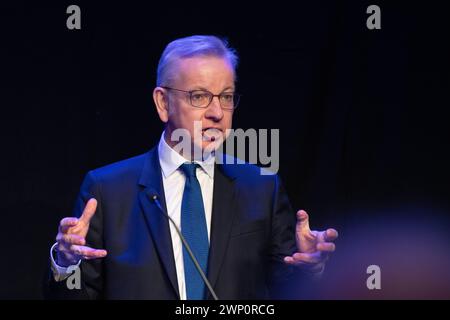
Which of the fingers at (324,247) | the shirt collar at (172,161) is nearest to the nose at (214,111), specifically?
the shirt collar at (172,161)

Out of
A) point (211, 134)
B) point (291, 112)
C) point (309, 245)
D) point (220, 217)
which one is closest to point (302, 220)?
point (309, 245)

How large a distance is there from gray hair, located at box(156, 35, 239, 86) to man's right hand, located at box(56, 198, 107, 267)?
57cm

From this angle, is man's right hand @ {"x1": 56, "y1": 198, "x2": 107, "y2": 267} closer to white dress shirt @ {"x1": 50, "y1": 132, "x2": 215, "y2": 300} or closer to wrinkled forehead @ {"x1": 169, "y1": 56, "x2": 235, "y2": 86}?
white dress shirt @ {"x1": 50, "y1": 132, "x2": 215, "y2": 300}

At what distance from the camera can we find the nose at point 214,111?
207 centimetres

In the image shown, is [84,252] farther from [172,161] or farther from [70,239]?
[172,161]

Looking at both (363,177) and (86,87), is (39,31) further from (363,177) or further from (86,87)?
(363,177)

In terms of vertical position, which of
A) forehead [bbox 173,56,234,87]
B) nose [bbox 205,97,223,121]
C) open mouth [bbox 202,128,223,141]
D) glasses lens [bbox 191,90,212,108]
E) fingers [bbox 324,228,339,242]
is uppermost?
forehead [bbox 173,56,234,87]

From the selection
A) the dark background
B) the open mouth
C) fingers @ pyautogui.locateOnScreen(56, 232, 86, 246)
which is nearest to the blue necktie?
the open mouth

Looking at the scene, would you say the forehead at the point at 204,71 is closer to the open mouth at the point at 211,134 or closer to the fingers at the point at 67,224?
the open mouth at the point at 211,134

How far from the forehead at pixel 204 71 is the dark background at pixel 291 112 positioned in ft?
1.95

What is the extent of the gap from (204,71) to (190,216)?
1.52 ft

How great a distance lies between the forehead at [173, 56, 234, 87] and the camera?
210 centimetres
